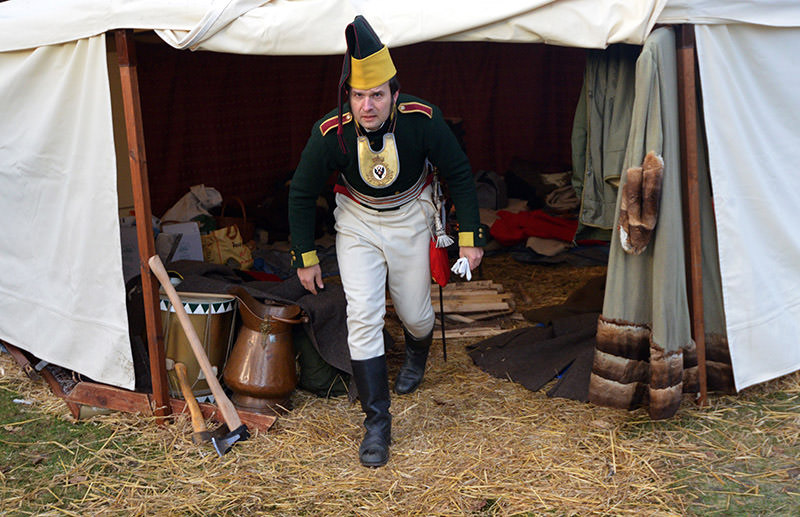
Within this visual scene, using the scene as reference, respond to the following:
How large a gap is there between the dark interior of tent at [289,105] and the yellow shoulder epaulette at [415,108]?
393 centimetres

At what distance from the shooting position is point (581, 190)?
169 inches

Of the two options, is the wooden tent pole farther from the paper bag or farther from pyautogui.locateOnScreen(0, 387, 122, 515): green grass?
the paper bag

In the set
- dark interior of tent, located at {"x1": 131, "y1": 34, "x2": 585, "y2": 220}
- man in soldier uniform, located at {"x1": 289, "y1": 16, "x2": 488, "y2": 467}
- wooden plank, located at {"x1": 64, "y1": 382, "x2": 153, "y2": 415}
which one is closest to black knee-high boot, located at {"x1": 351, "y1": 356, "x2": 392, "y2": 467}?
man in soldier uniform, located at {"x1": 289, "y1": 16, "x2": 488, "y2": 467}

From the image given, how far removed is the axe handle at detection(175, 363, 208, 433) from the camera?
155 inches

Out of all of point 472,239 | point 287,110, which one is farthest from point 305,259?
point 287,110

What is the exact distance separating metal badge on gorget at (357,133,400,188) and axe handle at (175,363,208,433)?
144 centimetres

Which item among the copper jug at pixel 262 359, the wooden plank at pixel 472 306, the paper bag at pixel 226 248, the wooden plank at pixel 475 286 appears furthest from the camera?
the paper bag at pixel 226 248

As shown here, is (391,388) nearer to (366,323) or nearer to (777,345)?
(366,323)

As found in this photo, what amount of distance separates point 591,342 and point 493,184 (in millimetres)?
3750

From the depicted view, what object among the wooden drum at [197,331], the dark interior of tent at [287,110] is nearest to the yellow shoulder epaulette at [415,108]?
the wooden drum at [197,331]

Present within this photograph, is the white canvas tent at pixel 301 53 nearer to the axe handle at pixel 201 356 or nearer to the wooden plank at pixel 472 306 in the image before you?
the axe handle at pixel 201 356

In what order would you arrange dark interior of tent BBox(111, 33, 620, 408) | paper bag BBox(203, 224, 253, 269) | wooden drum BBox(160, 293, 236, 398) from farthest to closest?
1. dark interior of tent BBox(111, 33, 620, 408)
2. paper bag BBox(203, 224, 253, 269)
3. wooden drum BBox(160, 293, 236, 398)

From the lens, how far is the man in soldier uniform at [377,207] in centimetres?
368

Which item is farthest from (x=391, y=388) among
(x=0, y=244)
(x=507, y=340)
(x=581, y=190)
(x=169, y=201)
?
(x=169, y=201)
